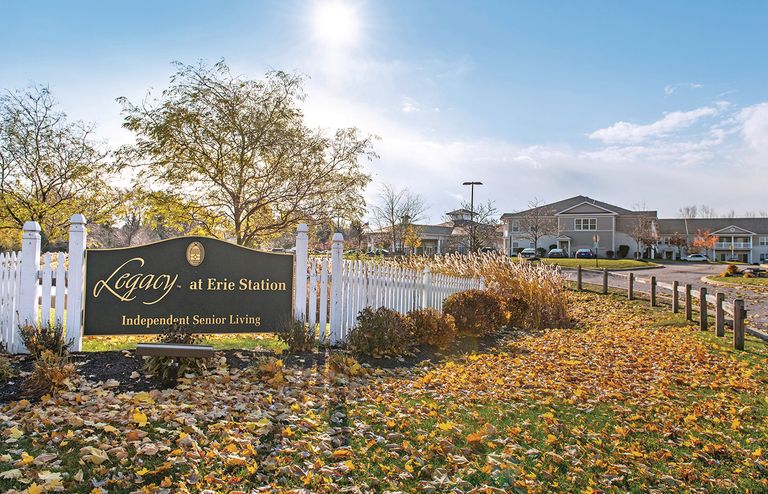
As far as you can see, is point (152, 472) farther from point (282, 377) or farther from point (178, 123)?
point (178, 123)

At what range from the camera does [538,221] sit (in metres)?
60.1

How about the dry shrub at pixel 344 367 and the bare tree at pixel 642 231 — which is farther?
the bare tree at pixel 642 231

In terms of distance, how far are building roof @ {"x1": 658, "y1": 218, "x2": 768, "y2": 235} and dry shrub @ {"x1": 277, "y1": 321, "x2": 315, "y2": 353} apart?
251 ft

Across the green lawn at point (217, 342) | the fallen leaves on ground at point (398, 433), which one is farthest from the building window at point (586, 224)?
the green lawn at point (217, 342)

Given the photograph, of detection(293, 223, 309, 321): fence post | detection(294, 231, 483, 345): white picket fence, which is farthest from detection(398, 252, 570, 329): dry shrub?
detection(293, 223, 309, 321): fence post

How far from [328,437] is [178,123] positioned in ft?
34.4

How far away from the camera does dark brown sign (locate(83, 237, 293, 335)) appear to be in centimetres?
720

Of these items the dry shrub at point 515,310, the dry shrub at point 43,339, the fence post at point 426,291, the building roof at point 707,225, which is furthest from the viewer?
the building roof at point 707,225

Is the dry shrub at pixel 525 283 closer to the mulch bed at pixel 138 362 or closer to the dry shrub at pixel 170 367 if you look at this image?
the mulch bed at pixel 138 362

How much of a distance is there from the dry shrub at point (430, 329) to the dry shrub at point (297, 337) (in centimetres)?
185

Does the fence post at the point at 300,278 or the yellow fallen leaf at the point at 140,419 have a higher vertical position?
the fence post at the point at 300,278

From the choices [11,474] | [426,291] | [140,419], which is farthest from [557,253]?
[11,474]

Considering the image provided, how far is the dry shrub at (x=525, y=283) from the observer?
11953 mm

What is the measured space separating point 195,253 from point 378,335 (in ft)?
10.2
